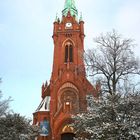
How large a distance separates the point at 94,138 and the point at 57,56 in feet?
124

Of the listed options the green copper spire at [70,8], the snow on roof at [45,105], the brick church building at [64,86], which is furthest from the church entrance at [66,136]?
the green copper spire at [70,8]

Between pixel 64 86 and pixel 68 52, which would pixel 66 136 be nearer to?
pixel 64 86

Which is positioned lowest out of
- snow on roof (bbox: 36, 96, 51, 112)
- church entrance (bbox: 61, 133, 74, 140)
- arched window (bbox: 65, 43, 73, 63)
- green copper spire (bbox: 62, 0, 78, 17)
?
church entrance (bbox: 61, 133, 74, 140)

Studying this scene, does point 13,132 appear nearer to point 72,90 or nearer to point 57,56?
point 72,90

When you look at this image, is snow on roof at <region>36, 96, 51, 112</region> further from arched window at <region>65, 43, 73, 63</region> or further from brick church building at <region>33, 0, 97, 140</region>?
arched window at <region>65, 43, 73, 63</region>

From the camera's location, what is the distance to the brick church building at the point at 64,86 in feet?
150

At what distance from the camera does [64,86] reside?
49875mm

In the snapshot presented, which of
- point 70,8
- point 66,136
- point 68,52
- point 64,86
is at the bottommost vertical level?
point 66,136

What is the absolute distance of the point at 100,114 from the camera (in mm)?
16594

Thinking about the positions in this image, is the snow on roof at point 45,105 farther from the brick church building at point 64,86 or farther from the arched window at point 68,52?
the arched window at point 68,52

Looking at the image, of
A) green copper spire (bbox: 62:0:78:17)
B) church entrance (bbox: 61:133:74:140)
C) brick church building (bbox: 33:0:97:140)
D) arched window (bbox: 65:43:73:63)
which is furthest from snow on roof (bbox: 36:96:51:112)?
green copper spire (bbox: 62:0:78:17)

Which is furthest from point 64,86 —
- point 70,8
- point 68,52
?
point 70,8

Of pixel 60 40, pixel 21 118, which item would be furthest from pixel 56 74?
pixel 21 118

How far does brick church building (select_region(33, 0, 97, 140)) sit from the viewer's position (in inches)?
1802
